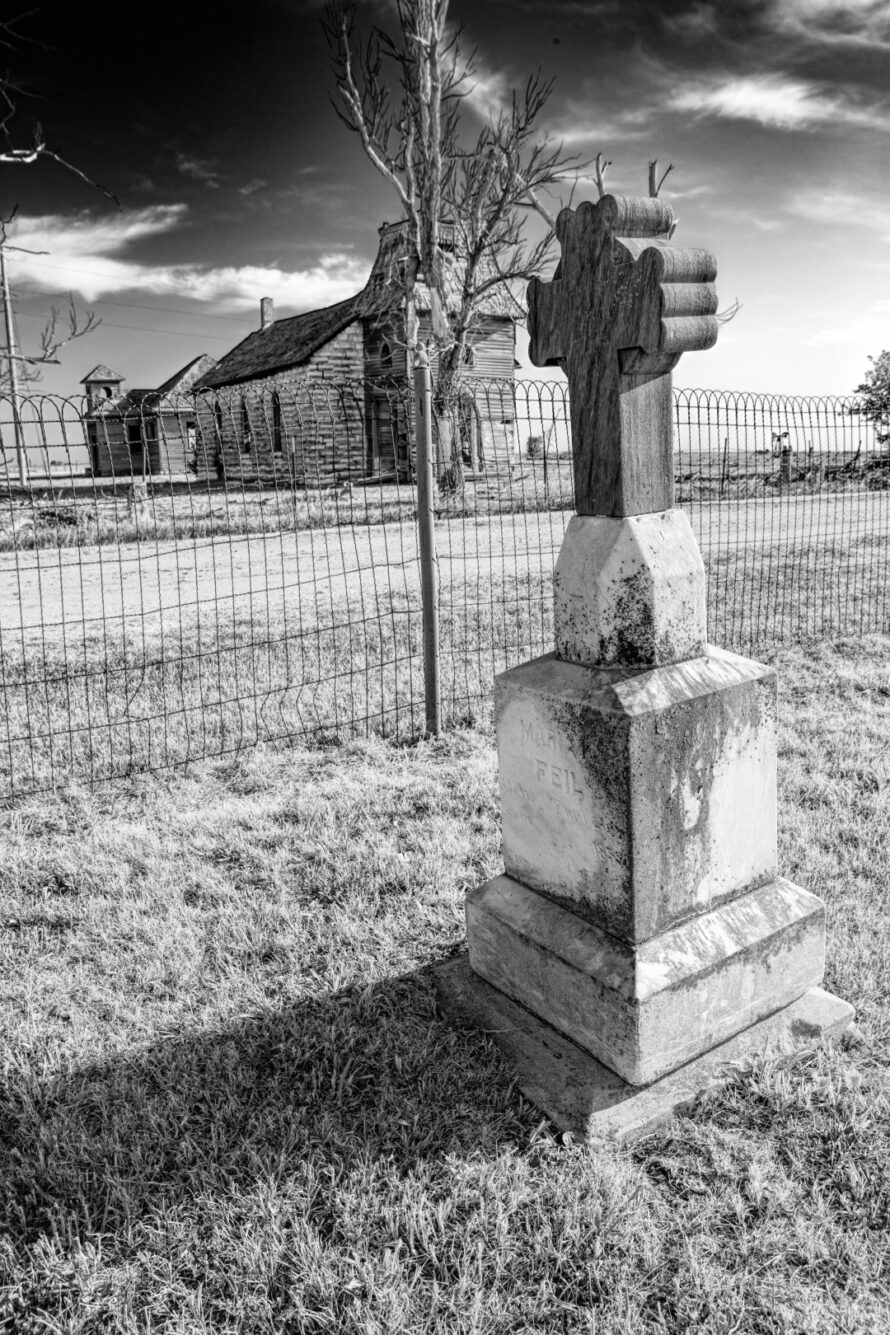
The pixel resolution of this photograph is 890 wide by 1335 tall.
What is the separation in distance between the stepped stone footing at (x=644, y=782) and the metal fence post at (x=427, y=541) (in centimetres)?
259

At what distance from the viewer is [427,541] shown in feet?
16.4

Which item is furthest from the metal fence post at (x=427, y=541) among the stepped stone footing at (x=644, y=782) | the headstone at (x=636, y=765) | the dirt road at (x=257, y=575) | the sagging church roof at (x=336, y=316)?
the sagging church roof at (x=336, y=316)

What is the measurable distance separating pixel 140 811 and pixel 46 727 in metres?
1.54

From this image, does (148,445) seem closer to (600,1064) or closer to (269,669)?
(269,669)

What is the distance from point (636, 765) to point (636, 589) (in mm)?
432

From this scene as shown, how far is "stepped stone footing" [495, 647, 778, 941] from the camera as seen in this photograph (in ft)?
6.95

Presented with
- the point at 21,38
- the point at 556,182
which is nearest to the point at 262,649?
the point at 21,38

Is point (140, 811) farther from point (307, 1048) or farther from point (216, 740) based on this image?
point (307, 1048)

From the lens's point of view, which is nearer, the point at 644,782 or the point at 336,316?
the point at 644,782

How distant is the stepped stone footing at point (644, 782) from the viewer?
2.12 meters

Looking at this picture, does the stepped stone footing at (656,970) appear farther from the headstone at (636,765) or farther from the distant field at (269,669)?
the distant field at (269,669)

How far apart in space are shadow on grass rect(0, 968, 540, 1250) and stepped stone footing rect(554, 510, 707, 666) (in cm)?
119

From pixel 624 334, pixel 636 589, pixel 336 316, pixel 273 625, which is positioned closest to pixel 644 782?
pixel 636 589

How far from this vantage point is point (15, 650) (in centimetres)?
743
